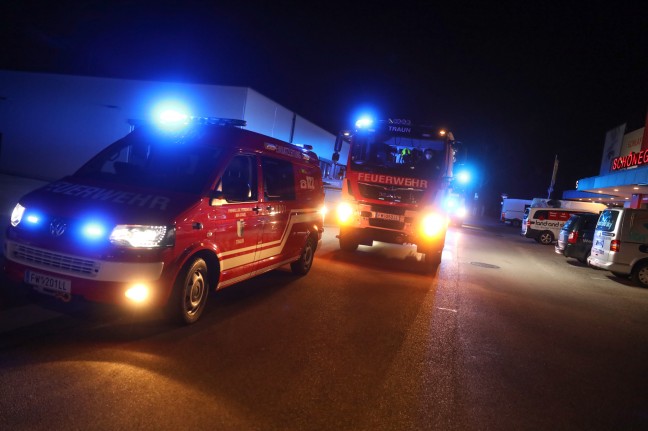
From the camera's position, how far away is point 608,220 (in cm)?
1215

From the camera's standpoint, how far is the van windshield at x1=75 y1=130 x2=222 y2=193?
5.20 m

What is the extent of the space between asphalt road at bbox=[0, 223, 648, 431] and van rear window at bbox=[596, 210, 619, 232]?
5198 millimetres

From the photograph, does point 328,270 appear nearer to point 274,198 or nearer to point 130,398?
point 274,198

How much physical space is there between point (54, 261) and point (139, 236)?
2.85 ft

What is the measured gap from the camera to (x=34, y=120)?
21.7 metres

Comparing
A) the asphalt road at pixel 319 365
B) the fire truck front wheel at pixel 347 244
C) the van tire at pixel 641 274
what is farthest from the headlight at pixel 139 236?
the van tire at pixel 641 274

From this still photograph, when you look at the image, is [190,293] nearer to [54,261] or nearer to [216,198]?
[216,198]

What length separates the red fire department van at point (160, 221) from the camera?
4.29m

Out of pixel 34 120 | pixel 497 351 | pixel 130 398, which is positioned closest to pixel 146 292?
pixel 130 398

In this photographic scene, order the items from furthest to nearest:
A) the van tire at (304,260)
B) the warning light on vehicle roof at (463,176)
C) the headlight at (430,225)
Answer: the warning light on vehicle roof at (463,176) → the headlight at (430,225) → the van tire at (304,260)

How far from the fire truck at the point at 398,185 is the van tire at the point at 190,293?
6097mm

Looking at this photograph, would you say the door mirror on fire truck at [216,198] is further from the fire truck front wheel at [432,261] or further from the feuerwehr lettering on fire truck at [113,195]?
the fire truck front wheel at [432,261]

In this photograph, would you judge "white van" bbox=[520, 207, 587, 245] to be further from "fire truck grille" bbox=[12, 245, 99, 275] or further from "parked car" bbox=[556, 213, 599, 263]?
"fire truck grille" bbox=[12, 245, 99, 275]

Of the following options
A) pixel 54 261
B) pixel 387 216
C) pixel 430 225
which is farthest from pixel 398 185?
pixel 54 261
